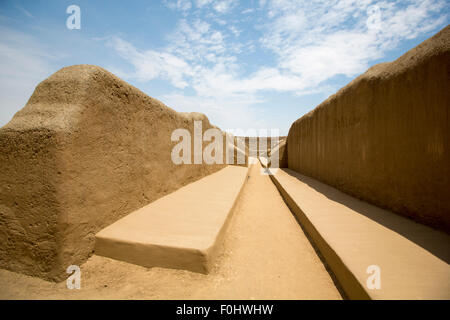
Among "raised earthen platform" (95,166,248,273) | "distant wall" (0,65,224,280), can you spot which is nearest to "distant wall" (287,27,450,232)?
"raised earthen platform" (95,166,248,273)

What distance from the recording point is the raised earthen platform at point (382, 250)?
135 cm

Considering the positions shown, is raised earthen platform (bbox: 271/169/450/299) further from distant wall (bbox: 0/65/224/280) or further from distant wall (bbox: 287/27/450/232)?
distant wall (bbox: 0/65/224/280)

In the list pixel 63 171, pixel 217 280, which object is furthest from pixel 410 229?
pixel 63 171

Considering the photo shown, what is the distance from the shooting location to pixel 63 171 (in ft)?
6.04

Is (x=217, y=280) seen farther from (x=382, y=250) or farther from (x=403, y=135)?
(x=403, y=135)

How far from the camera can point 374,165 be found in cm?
323

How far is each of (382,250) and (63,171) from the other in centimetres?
298

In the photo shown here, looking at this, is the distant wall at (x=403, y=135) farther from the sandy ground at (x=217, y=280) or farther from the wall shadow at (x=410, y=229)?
the sandy ground at (x=217, y=280)

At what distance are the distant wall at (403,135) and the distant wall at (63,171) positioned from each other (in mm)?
3598

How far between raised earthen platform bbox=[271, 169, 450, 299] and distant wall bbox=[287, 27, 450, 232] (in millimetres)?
323

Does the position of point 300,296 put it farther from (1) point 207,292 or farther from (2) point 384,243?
(2) point 384,243

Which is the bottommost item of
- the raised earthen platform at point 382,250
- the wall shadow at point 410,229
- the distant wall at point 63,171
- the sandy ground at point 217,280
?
the sandy ground at point 217,280

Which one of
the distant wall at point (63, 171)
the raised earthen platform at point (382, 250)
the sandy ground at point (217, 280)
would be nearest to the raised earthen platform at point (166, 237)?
the sandy ground at point (217, 280)
